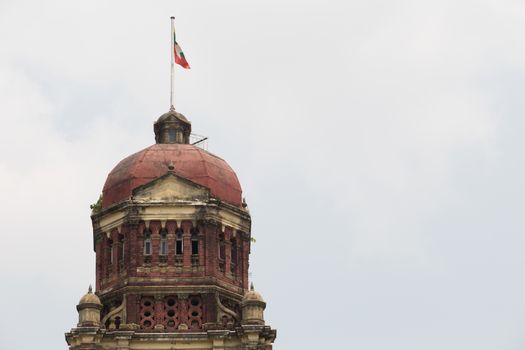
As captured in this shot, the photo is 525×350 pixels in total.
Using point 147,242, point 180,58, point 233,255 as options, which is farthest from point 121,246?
point 180,58

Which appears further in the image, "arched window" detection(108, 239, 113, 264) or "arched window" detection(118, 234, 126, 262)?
"arched window" detection(108, 239, 113, 264)

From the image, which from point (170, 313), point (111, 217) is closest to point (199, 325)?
point (170, 313)

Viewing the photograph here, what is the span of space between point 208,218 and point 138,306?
536cm

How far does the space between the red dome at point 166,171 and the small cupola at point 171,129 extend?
4.18 feet

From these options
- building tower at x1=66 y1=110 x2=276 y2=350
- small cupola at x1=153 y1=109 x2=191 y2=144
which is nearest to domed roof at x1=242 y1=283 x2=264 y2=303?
building tower at x1=66 y1=110 x2=276 y2=350

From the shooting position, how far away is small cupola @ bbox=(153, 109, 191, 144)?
92938 mm

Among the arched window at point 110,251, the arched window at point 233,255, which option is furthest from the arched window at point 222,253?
the arched window at point 110,251

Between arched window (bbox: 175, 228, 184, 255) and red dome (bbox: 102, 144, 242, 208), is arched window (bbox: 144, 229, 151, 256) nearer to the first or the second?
arched window (bbox: 175, 228, 184, 255)

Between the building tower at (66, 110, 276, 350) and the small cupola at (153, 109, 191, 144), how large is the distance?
1.08m

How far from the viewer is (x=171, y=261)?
3445 inches

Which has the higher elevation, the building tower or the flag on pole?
the flag on pole

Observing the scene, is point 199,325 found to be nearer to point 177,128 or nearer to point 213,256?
point 213,256

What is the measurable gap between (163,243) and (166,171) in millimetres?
3730

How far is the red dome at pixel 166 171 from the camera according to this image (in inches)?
3526
